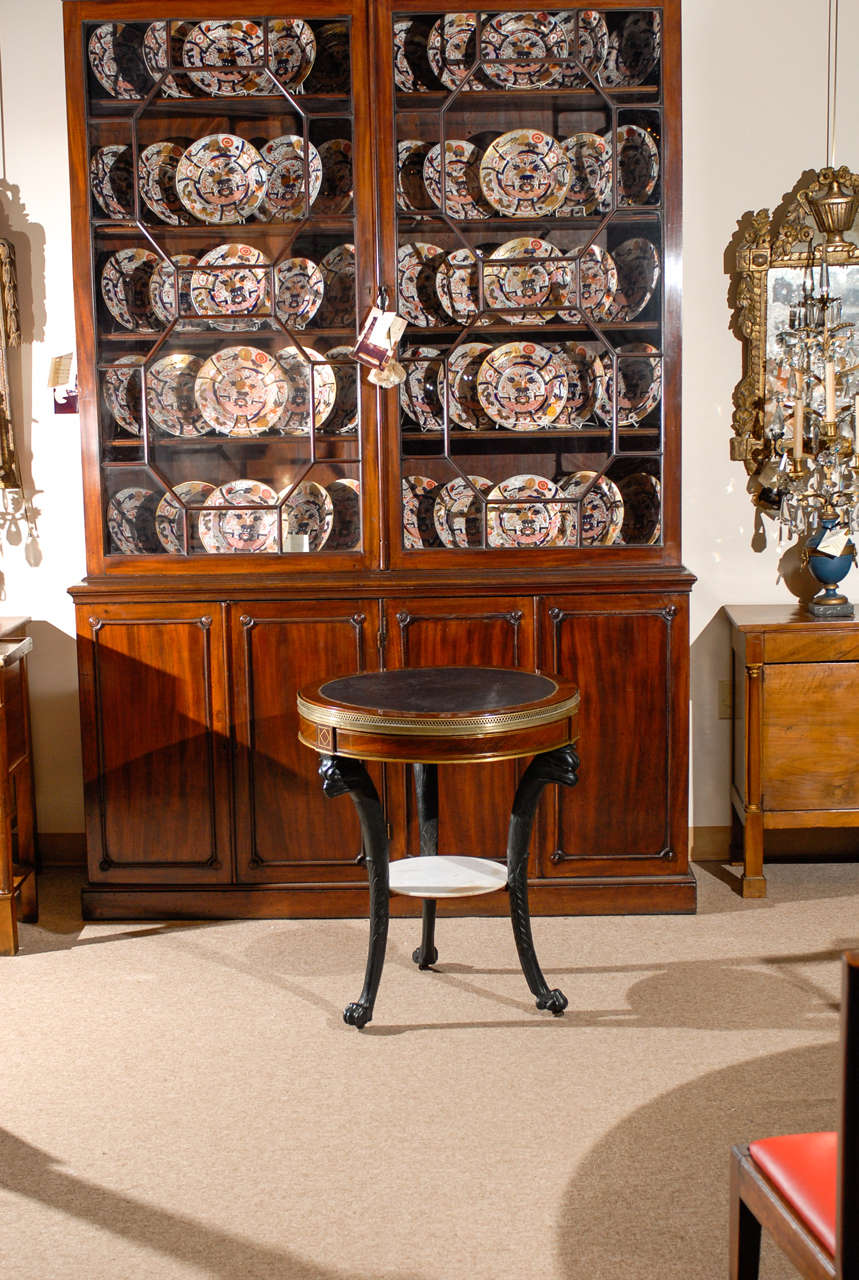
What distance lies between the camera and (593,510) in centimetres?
Result: 402

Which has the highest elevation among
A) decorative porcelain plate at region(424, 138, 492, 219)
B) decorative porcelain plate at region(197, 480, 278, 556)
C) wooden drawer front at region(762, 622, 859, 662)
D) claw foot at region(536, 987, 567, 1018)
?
decorative porcelain plate at region(424, 138, 492, 219)

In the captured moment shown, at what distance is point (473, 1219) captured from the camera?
241 centimetres

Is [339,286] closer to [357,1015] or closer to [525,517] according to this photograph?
[525,517]

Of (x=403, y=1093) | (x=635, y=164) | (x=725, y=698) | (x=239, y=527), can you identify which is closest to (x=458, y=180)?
(x=635, y=164)

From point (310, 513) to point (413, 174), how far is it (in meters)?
1.04

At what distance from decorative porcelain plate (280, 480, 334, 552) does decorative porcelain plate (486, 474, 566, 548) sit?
0.49 m

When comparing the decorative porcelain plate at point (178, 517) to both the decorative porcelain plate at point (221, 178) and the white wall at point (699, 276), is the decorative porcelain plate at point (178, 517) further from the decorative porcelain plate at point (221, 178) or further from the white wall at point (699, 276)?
the decorative porcelain plate at point (221, 178)

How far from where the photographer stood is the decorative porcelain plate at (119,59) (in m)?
3.86

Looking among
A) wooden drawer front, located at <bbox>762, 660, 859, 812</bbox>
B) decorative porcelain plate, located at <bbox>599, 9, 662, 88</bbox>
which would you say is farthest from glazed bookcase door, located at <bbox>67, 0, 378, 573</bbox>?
wooden drawer front, located at <bbox>762, 660, 859, 812</bbox>

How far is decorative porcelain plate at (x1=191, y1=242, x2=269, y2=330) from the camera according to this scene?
156 inches

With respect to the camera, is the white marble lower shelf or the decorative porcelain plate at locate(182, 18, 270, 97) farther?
the decorative porcelain plate at locate(182, 18, 270, 97)

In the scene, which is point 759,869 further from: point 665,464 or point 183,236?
point 183,236

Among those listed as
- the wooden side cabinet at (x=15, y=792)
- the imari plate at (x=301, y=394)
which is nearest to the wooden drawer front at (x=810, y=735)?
the imari plate at (x=301, y=394)

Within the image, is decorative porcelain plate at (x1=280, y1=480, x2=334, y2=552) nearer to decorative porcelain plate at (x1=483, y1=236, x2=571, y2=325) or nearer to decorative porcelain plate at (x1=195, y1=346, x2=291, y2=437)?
decorative porcelain plate at (x1=195, y1=346, x2=291, y2=437)
